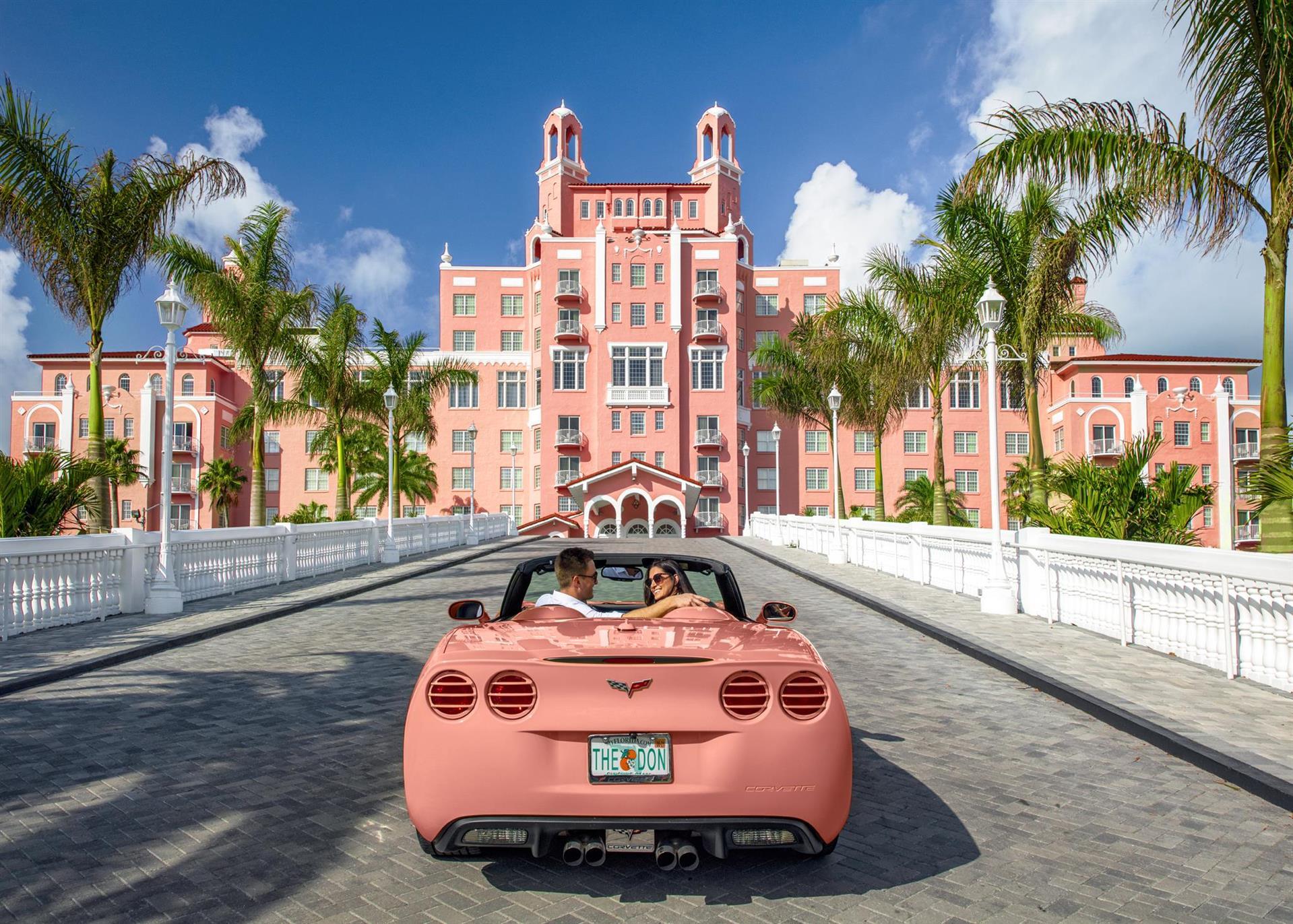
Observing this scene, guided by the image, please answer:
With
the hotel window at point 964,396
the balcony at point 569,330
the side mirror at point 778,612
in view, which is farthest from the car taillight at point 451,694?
the hotel window at point 964,396

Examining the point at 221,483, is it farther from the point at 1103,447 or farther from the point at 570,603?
the point at 570,603

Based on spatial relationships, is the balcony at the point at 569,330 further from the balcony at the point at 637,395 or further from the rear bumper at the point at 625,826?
the rear bumper at the point at 625,826

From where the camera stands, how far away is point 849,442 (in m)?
69.0

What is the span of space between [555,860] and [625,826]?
0.89 meters

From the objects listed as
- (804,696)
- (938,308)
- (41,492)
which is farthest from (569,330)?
(804,696)

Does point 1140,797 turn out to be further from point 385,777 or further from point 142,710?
point 142,710

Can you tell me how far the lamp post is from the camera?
12906 millimetres

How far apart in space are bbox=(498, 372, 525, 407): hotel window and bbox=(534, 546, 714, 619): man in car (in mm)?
63948

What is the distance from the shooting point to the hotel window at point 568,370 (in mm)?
63312

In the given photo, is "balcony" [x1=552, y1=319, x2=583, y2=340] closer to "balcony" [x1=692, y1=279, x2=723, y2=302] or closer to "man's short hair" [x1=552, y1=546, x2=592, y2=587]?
"balcony" [x1=692, y1=279, x2=723, y2=302]

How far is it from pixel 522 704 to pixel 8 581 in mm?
9786

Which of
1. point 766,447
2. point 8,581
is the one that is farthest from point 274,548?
point 766,447

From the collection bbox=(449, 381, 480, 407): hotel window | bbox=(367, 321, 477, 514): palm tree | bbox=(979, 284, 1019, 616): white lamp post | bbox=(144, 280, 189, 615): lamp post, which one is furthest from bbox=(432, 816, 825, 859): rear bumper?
bbox=(449, 381, 480, 407): hotel window

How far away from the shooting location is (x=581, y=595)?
480 cm
